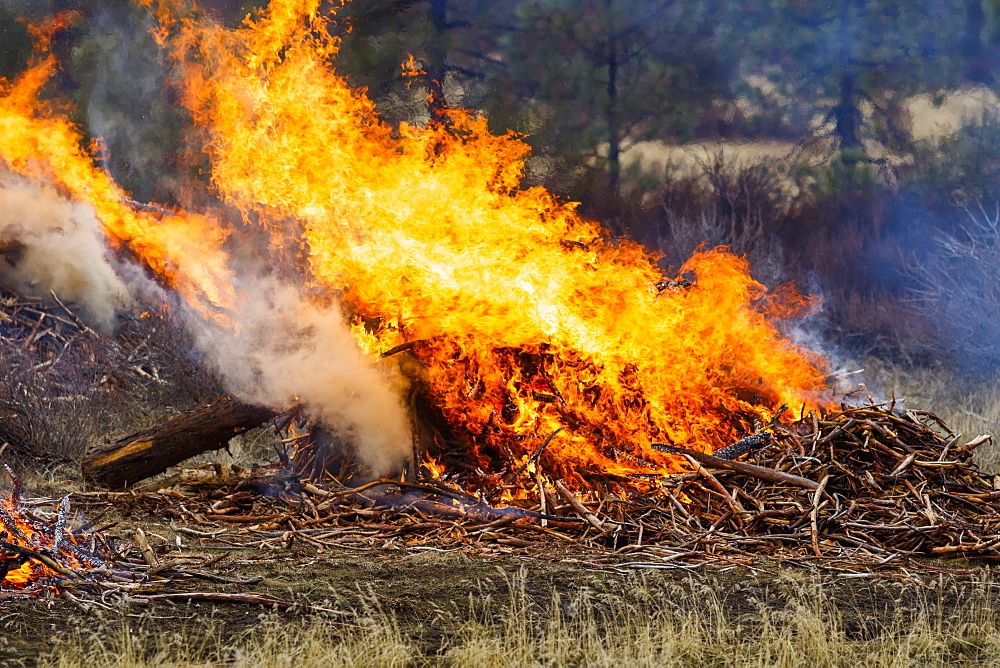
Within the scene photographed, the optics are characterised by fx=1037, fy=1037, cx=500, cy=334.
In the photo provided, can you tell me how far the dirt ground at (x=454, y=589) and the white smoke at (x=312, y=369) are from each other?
1.48 metres

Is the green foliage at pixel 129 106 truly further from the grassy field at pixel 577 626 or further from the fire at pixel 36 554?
the grassy field at pixel 577 626

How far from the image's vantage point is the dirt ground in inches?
184

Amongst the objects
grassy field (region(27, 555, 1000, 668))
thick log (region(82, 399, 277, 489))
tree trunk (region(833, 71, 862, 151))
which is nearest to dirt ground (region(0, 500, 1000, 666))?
grassy field (region(27, 555, 1000, 668))

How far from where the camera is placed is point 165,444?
7820mm

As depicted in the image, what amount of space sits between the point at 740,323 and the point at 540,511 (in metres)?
2.30

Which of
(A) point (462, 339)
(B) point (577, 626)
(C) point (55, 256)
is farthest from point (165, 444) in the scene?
(C) point (55, 256)

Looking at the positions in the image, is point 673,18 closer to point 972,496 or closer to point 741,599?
point 972,496

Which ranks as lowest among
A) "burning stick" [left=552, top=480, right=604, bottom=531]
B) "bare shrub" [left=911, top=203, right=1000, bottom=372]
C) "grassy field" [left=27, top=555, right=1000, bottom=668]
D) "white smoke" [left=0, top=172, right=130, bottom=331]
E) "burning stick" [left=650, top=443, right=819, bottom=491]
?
"bare shrub" [left=911, top=203, right=1000, bottom=372]

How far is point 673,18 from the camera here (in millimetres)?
16516

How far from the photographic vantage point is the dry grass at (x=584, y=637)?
416 cm

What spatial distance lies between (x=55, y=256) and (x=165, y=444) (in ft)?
16.1

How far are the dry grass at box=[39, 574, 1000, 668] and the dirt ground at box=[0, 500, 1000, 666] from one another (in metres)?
0.03

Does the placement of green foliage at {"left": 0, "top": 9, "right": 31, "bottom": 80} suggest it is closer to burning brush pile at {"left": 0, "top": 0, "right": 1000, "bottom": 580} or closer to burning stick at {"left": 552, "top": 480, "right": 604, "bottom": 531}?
burning brush pile at {"left": 0, "top": 0, "right": 1000, "bottom": 580}

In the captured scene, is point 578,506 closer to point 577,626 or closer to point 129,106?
point 577,626
